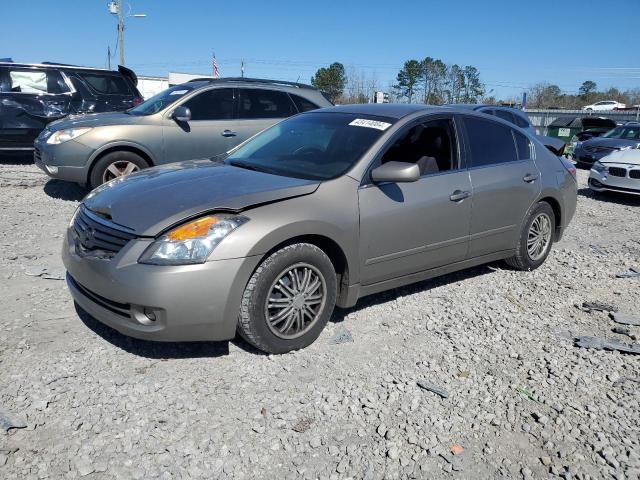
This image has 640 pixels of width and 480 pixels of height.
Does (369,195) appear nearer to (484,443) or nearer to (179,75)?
(484,443)

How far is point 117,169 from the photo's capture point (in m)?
7.58

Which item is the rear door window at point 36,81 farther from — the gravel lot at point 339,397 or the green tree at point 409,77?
the green tree at point 409,77

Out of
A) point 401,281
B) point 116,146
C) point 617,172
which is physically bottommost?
point 401,281

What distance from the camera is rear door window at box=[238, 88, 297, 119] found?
832 cm

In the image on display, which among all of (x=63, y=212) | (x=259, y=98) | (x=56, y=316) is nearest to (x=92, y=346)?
(x=56, y=316)

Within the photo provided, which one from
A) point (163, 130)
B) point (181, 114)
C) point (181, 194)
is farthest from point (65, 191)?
point (181, 194)

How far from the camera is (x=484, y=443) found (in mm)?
2842

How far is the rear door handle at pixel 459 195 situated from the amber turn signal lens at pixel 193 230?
2.05m

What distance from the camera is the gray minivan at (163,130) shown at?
738 centimetres

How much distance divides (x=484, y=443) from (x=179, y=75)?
4018 centimetres

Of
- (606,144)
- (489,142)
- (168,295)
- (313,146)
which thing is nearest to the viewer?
(168,295)

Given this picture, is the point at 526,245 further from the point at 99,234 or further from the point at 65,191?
the point at 65,191

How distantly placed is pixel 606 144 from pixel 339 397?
1455 cm

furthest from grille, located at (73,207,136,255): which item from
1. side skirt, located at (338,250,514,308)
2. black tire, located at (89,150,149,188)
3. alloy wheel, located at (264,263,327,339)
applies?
black tire, located at (89,150,149,188)
